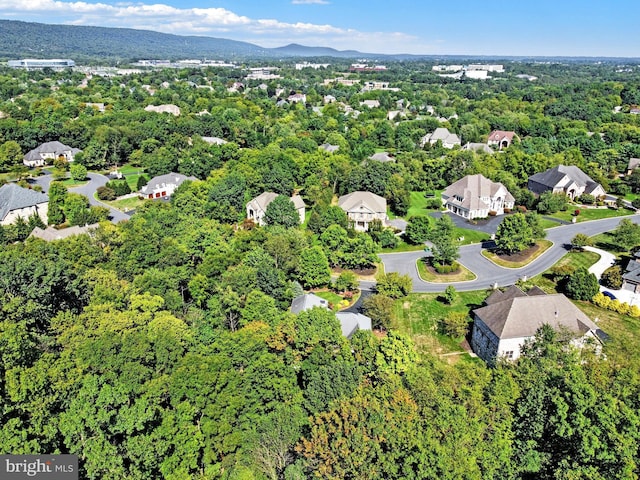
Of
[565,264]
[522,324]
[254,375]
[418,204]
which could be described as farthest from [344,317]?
[418,204]

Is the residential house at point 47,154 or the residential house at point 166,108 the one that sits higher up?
the residential house at point 166,108

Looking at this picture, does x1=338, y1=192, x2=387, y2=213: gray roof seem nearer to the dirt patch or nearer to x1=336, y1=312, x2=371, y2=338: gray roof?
the dirt patch

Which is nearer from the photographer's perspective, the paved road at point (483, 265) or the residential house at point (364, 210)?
the paved road at point (483, 265)

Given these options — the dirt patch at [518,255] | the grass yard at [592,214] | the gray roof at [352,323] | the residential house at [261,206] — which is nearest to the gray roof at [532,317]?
the gray roof at [352,323]

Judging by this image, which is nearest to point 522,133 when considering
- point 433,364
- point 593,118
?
point 593,118

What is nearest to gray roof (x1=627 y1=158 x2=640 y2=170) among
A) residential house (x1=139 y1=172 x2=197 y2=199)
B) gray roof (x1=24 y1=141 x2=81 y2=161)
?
residential house (x1=139 y1=172 x2=197 y2=199)

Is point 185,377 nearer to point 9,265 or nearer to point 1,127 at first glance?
point 9,265

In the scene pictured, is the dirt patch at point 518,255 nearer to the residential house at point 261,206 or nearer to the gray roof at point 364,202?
the gray roof at point 364,202
